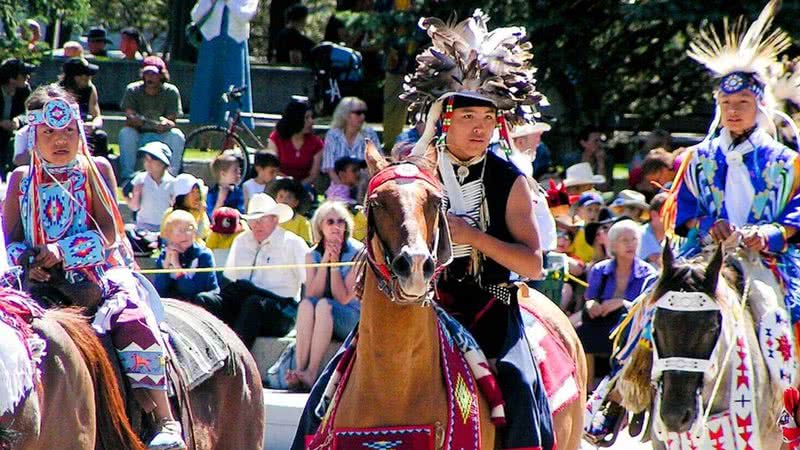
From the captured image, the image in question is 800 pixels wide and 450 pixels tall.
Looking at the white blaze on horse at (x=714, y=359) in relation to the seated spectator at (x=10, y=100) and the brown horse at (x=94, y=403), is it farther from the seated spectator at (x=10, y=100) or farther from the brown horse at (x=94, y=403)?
the seated spectator at (x=10, y=100)

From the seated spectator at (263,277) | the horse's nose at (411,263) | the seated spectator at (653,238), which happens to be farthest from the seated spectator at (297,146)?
the horse's nose at (411,263)

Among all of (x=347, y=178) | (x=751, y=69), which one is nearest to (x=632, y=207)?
(x=347, y=178)

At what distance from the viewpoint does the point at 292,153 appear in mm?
16312

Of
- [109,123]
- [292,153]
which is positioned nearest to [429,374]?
[292,153]

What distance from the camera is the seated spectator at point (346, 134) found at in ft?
51.6

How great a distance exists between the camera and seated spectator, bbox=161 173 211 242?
44.4 ft

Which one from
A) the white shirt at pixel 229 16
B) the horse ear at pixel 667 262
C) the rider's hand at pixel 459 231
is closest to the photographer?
the rider's hand at pixel 459 231

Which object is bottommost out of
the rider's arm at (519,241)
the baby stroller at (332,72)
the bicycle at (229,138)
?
the bicycle at (229,138)

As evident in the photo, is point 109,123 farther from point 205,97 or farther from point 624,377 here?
point 624,377

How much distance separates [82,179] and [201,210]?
6172 mm

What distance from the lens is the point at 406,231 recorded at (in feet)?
17.9

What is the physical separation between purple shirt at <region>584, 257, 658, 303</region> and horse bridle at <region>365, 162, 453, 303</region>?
6419mm

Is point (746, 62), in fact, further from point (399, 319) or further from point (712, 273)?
point (399, 319)

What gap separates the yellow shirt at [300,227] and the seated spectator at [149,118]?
2.76m
